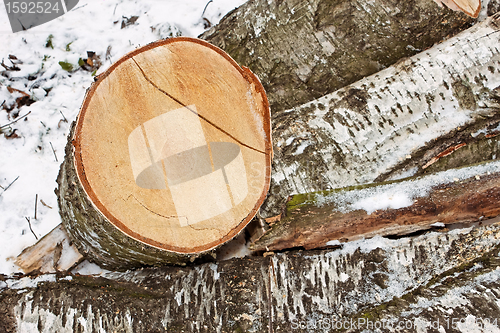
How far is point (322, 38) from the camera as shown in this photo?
1.92m

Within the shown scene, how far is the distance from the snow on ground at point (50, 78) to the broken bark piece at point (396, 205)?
1.73m

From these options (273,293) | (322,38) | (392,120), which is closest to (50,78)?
(322,38)

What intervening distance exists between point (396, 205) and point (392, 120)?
455 millimetres

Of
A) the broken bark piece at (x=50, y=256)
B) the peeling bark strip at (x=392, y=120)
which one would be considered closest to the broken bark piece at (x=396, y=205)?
the peeling bark strip at (x=392, y=120)

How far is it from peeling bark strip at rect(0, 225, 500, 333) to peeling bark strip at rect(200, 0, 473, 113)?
985mm

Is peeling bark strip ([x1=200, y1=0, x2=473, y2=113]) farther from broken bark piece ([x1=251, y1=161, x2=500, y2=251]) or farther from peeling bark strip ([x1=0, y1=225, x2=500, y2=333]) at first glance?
peeling bark strip ([x1=0, y1=225, x2=500, y2=333])

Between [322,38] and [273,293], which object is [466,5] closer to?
[322,38]

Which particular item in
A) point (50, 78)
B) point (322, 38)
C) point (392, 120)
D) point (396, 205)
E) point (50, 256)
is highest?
point (322, 38)

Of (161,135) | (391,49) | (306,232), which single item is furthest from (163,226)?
(391,49)

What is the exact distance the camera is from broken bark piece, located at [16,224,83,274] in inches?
82.4

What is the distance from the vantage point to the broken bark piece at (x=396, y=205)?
167 centimetres

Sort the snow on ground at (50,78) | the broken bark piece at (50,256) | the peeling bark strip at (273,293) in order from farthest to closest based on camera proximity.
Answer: the snow on ground at (50,78) → the broken bark piece at (50,256) → the peeling bark strip at (273,293)

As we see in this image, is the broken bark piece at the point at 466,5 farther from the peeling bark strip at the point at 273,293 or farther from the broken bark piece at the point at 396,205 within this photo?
the peeling bark strip at the point at 273,293

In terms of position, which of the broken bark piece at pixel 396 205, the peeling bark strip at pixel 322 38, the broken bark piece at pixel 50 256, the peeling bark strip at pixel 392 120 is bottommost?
the broken bark piece at pixel 50 256
